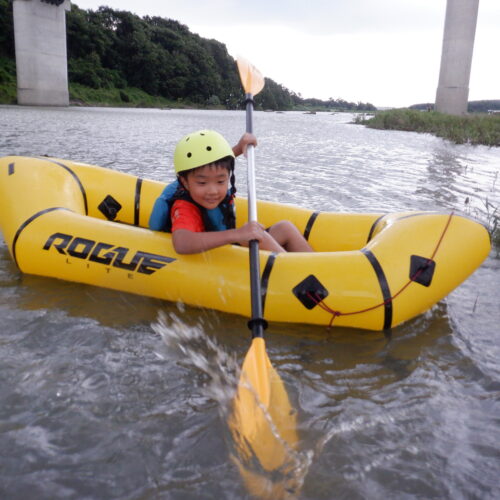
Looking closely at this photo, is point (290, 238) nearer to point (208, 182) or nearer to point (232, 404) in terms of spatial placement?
point (208, 182)

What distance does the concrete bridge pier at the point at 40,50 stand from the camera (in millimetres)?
26203

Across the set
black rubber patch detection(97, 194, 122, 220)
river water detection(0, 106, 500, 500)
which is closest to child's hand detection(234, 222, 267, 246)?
river water detection(0, 106, 500, 500)

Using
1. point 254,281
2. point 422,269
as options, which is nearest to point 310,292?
point 254,281

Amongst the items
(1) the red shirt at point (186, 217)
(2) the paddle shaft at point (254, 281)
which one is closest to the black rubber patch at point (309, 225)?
(2) the paddle shaft at point (254, 281)

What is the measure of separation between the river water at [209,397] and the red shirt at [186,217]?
47 centimetres

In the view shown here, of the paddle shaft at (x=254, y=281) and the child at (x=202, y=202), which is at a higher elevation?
the child at (x=202, y=202)

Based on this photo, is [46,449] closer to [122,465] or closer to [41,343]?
[122,465]

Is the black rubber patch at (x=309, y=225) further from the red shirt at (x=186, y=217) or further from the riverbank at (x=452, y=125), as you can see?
the riverbank at (x=452, y=125)

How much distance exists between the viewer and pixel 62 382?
1.95m

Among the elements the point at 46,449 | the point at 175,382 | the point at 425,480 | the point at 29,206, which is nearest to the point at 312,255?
the point at 175,382

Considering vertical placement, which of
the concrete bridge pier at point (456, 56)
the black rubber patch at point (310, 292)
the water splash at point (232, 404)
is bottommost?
the water splash at point (232, 404)

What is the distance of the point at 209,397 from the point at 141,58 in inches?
2042

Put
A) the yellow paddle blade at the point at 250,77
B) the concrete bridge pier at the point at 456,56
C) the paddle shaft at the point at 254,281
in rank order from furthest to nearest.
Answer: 1. the concrete bridge pier at the point at 456,56
2. the yellow paddle blade at the point at 250,77
3. the paddle shaft at the point at 254,281

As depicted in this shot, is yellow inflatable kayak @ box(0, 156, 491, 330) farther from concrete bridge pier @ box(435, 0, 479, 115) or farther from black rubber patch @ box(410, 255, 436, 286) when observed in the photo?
concrete bridge pier @ box(435, 0, 479, 115)
